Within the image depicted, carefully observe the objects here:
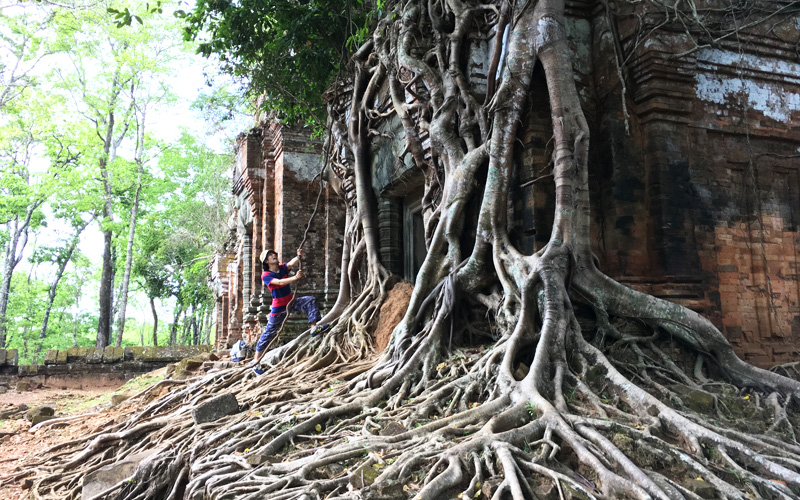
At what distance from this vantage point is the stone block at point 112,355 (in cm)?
1057

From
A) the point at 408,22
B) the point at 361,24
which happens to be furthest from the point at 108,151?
the point at 408,22

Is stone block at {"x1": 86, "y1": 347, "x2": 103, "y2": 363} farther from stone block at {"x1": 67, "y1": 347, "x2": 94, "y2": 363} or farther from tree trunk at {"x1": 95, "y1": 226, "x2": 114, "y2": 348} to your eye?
tree trunk at {"x1": 95, "y1": 226, "x2": 114, "y2": 348}

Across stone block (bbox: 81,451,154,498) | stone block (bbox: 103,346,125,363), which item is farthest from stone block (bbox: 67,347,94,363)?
stone block (bbox: 81,451,154,498)

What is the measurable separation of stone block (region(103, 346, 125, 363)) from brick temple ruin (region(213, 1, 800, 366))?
9.08 metres

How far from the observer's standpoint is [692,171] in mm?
4902

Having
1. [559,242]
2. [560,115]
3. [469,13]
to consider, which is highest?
[469,13]

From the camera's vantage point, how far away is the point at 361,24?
7.45 meters

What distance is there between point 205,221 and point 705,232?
19121 millimetres

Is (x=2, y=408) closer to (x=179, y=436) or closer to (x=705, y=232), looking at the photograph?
(x=179, y=436)

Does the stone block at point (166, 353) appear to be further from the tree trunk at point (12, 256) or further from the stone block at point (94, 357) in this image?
the tree trunk at point (12, 256)

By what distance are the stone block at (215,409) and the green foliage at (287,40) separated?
15.1ft

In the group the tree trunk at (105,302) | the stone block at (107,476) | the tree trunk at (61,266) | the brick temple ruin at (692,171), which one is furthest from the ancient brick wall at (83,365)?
the tree trunk at (61,266)

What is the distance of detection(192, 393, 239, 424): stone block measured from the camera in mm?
4465

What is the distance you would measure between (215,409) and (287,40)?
5047 millimetres
